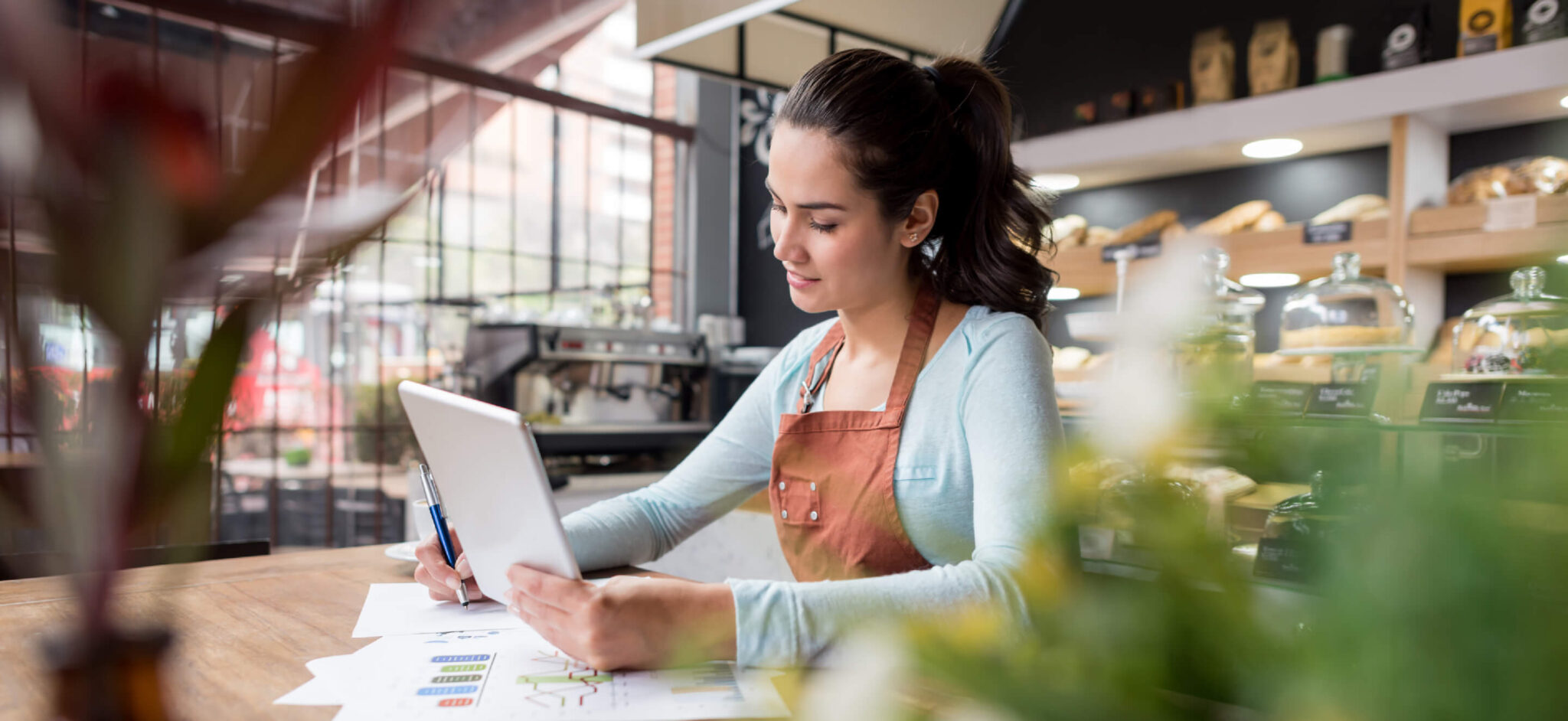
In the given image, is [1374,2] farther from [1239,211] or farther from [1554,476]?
[1554,476]

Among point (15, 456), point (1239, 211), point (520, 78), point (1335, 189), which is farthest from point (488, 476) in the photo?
point (520, 78)

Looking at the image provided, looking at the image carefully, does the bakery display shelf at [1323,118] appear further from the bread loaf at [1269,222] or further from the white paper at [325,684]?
the white paper at [325,684]

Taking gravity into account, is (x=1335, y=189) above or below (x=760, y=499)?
above

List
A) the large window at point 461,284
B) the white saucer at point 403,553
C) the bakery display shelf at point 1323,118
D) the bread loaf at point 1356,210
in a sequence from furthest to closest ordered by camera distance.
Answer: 1. the large window at point 461,284
2. the bread loaf at point 1356,210
3. the bakery display shelf at point 1323,118
4. the white saucer at point 403,553

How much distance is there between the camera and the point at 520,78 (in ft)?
17.3

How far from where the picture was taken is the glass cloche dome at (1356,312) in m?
2.04

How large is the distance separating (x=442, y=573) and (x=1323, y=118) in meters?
2.96

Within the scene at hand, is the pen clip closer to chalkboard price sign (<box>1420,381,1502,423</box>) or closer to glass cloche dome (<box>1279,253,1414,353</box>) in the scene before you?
chalkboard price sign (<box>1420,381,1502,423</box>)

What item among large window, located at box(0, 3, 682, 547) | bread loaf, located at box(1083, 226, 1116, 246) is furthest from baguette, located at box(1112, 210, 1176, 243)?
large window, located at box(0, 3, 682, 547)

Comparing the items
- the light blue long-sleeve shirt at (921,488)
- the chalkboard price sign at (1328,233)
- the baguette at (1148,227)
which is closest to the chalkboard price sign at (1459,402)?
the light blue long-sleeve shirt at (921,488)

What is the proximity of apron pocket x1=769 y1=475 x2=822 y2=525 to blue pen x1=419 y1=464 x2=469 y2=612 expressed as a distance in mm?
420

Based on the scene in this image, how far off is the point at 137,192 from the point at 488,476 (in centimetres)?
70

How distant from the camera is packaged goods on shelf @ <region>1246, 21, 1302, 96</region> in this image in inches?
125

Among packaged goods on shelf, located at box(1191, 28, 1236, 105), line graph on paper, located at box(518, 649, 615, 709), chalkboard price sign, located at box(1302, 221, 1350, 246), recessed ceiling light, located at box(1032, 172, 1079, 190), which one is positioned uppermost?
packaged goods on shelf, located at box(1191, 28, 1236, 105)
